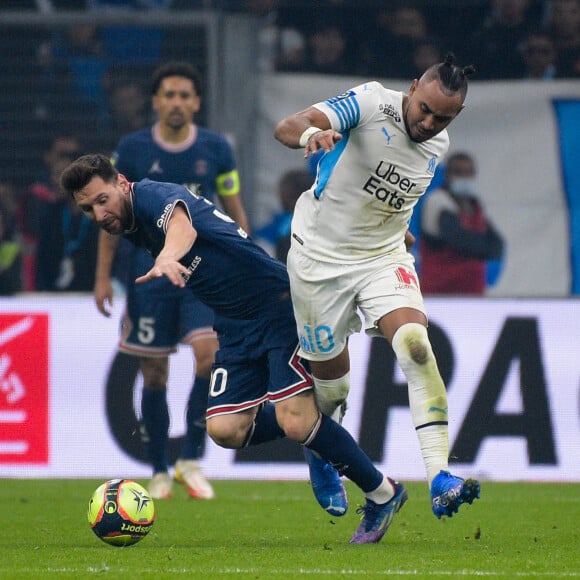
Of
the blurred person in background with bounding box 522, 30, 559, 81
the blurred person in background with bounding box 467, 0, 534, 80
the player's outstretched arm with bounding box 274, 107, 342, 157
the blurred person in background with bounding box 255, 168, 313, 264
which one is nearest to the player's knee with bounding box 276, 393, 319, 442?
the player's outstretched arm with bounding box 274, 107, 342, 157

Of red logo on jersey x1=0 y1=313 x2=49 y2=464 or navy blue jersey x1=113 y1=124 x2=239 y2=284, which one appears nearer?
navy blue jersey x1=113 y1=124 x2=239 y2=284

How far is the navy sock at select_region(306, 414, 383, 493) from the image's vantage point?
263 inches

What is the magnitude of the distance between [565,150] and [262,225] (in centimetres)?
277

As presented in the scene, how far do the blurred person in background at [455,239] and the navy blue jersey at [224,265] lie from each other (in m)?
5.11

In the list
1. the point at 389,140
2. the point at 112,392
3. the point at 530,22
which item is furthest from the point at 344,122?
the point at 530,22

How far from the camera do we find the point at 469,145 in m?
12.6

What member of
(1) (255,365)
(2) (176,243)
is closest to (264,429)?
Result: (1) (255,365)

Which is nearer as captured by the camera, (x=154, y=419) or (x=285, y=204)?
(x=154, y=419)

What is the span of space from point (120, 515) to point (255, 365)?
110 cm

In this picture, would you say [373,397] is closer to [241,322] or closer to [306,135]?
[241,322]

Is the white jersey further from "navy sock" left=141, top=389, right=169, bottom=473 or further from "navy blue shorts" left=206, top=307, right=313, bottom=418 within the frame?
"navy sock" left=141, top=389, right=169, bottom=473

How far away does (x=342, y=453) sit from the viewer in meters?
6.69

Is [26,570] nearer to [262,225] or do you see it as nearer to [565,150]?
[262,225]

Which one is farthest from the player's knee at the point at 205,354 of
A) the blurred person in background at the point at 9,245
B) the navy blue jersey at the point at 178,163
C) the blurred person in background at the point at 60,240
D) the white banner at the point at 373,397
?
the blurred person in background at the point at 9,245
